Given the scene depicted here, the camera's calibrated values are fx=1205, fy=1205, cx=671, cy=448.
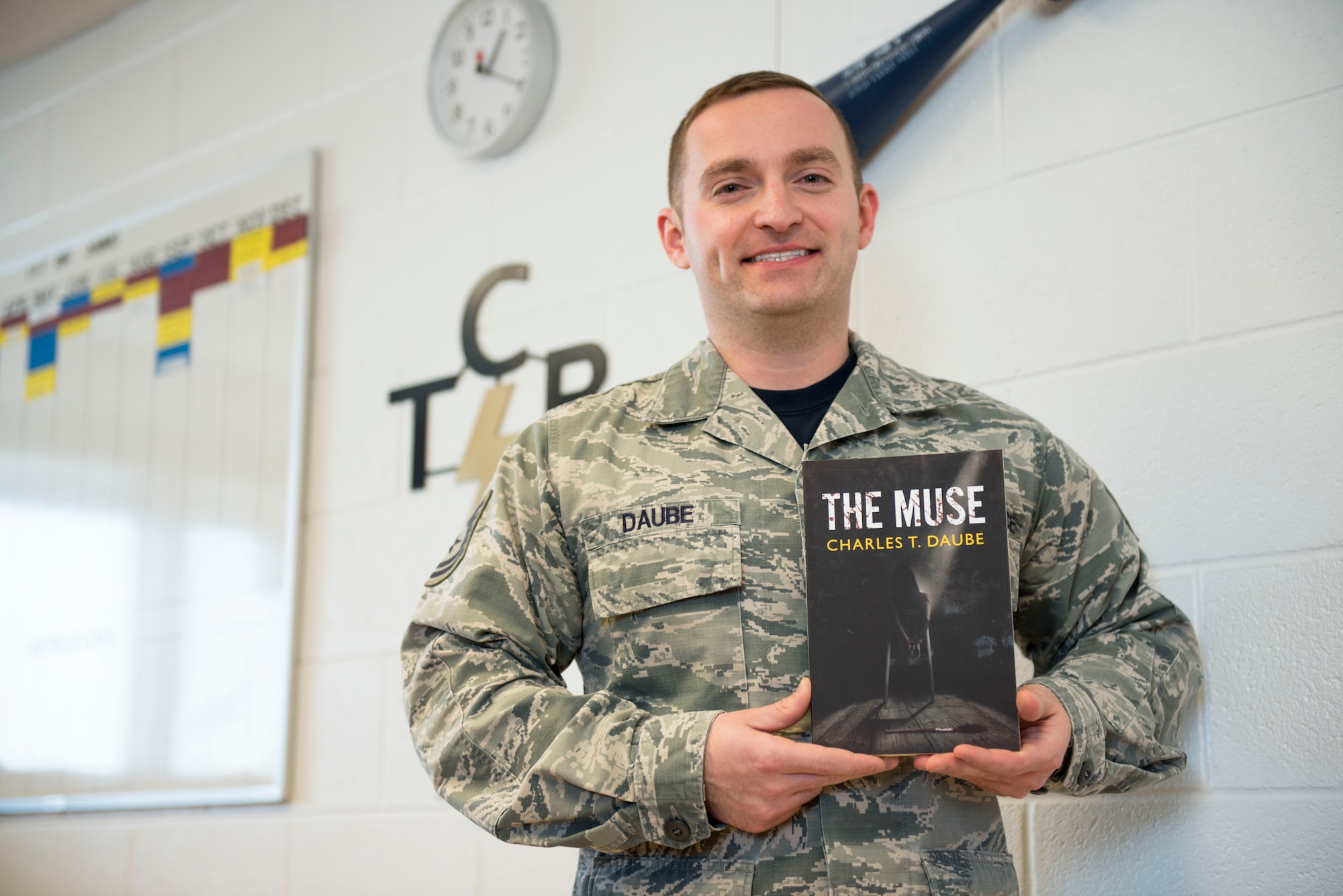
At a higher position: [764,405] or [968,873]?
[764,405]

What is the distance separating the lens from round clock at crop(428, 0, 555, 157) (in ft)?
7.30

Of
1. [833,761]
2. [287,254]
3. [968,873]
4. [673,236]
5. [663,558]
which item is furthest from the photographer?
[287,254]

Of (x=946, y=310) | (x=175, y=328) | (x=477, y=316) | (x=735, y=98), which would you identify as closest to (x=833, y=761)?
(x=735, y=98)

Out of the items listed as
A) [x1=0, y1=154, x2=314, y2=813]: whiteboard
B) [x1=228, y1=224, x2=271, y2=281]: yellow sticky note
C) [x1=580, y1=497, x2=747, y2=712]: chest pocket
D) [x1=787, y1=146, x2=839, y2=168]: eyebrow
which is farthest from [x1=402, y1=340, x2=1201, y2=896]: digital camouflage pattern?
[x1=228, y1=224, x2=271, y2=281]: yellow sticky note

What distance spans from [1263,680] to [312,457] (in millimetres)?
1783

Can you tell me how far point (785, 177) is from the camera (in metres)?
1.33

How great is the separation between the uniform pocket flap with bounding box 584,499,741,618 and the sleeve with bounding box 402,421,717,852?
5cm

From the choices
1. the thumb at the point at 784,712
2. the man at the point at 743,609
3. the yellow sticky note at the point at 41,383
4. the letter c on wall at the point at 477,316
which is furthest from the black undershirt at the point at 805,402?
the yellow sticky note at the point at 41,383

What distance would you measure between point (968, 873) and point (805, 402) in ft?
1.66

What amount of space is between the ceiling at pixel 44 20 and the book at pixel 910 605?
107 inches

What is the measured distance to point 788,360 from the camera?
135cm

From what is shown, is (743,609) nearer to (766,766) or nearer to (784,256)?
(766,766)

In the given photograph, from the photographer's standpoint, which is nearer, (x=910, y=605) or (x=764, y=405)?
(x=910, y=605)

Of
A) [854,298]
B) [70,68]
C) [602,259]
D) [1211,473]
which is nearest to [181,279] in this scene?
[70,68]
